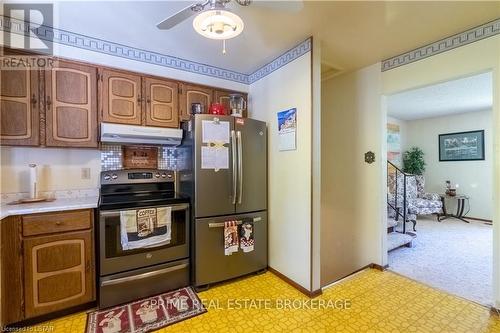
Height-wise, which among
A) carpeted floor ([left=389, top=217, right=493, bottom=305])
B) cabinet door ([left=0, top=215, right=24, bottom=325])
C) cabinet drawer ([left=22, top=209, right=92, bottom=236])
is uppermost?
cabinet drawer ([left=22, top=209, right=92, bottom=236])

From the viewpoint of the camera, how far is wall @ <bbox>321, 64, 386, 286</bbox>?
280cm

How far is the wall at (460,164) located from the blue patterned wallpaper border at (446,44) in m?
3.72

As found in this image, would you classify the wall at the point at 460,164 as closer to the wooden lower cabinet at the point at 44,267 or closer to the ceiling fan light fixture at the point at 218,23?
the ceiling fan light fixture at the point at 218,23

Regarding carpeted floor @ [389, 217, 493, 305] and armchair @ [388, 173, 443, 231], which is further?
armchair @ [388, 173, 443, 231]

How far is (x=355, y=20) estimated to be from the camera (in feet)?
6.42

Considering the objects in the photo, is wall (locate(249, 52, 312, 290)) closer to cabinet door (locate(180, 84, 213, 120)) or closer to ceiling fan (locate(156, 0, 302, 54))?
cabinet door (locate(180, 84, 213, 120))

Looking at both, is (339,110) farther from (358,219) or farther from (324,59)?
(358,219)

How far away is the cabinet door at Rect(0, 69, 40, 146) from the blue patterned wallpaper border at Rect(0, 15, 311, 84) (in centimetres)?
36

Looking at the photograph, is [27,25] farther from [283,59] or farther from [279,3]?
[283,59]

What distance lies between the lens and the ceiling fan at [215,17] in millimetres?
1353

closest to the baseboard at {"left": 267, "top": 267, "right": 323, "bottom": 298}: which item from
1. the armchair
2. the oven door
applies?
the oven door

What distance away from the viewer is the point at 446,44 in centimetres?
222

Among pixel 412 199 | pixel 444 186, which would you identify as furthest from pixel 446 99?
pixel 444 186

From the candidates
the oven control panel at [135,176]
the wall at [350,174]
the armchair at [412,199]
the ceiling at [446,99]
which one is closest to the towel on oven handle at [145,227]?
the oven control panel at [135,176]
